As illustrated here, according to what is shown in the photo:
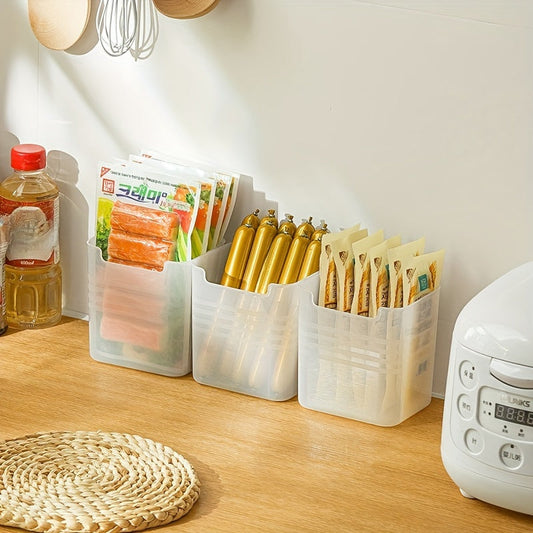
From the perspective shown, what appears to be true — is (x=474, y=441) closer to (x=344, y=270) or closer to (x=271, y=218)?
(x=344, y=270)

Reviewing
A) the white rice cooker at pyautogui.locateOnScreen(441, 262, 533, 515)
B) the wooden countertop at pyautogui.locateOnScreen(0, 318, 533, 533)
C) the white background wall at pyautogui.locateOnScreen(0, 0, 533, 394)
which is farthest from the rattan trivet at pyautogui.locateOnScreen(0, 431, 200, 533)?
the white background wall at pyautogui.locateOnScreen(0, 0, 533, 394)

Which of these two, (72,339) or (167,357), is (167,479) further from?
(72,339)

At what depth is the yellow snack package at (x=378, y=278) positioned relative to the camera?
145 cm

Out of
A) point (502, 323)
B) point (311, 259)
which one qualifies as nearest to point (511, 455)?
point (502, 323)

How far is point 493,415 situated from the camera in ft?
4.12

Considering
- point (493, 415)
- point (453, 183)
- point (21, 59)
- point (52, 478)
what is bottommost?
point (52, 478)

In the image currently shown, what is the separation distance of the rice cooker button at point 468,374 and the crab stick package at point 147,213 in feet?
1.53

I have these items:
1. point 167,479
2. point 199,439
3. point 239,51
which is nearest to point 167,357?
point 199,439

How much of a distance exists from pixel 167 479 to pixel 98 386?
0.31 m

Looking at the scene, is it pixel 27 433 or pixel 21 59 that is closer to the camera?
pixel 27 433

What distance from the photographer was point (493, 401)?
1.25 m

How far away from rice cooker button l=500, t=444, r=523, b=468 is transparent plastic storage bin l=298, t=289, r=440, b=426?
237mm

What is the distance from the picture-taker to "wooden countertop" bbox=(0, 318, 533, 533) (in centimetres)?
127

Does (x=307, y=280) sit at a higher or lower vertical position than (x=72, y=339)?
higher
